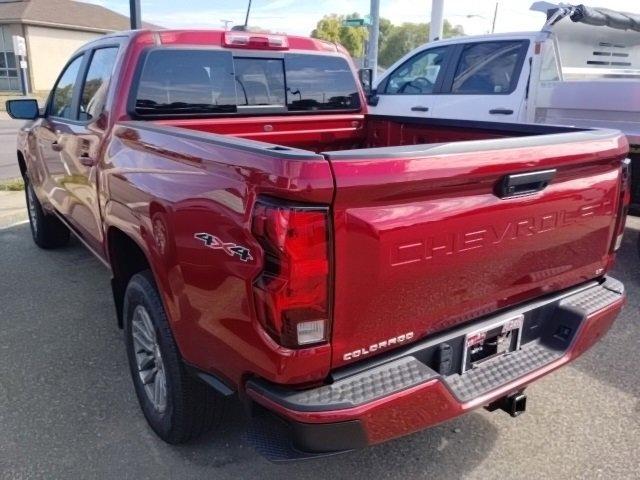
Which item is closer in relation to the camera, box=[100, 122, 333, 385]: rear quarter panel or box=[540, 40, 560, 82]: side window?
box=[100, 122, 333, 385]: rear quarter panel

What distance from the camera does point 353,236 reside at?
6.33ft

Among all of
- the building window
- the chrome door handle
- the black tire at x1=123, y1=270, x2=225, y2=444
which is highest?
the chrome door handle

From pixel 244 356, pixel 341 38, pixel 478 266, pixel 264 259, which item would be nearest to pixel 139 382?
pixel 244 356

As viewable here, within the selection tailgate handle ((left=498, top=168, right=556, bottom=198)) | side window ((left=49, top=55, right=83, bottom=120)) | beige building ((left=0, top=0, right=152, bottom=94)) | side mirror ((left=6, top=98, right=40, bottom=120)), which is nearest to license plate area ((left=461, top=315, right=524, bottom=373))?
tailgate handle ((left=498, top=168, right=556, bottom=198))

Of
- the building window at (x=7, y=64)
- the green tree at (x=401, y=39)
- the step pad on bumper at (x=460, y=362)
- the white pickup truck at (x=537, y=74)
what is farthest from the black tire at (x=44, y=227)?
the green tree at (x=401, y=39)

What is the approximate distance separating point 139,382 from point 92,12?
144ft

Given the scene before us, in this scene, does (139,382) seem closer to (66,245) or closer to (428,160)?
(428,160)

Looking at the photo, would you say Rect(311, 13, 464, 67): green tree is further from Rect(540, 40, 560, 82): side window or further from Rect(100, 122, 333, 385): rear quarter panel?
Rect(100, 122, 333, 385): rear quarter panel

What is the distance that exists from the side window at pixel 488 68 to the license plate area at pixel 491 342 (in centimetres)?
485

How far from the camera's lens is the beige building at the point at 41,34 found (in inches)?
→ 1379

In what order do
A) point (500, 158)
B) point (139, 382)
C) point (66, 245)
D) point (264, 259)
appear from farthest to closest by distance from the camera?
point (66, 245) → point (139, 382) → point (500, 158) → point (264, 259)

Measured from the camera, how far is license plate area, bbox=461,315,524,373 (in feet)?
7.80

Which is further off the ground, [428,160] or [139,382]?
[428,160]

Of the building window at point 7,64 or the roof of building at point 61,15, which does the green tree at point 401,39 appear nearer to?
the roof of building at point 61,15
